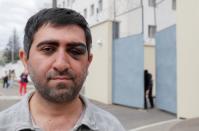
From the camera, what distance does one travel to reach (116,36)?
17.2 metres

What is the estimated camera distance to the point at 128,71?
15.9 meters

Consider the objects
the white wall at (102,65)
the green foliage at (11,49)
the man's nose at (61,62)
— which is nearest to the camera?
the man's nose at (61,62)

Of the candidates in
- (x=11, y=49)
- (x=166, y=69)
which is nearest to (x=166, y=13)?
(x=166, y=69)

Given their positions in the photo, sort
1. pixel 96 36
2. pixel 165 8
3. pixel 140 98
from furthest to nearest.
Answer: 1. pixel 165 8
2. pixel 96 36
3. pixel 140 98

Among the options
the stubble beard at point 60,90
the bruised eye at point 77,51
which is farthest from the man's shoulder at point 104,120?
the bruised eye at point 77,51

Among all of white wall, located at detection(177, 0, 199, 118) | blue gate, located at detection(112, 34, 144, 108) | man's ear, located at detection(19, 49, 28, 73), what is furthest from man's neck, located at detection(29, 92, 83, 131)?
blue gate, located at detection(112, 34, 144, 108)

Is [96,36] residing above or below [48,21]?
above

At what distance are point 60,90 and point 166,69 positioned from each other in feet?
41.5

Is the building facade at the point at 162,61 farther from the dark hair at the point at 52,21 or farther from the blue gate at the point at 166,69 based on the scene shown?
the dark hair at the point at 52,21

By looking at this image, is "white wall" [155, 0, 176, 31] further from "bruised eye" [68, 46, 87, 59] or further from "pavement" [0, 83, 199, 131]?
"bruised eye" [68, 46, 87, 59]

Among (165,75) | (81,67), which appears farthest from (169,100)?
(81,67)

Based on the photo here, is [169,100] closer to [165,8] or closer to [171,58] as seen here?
[171,58]

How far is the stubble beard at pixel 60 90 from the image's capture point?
5.63 ft

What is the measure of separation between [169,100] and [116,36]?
4490mm
